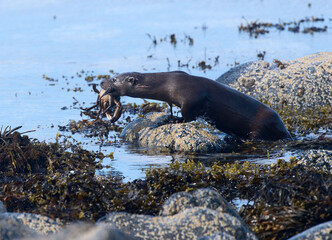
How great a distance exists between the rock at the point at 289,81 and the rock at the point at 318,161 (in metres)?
6.86

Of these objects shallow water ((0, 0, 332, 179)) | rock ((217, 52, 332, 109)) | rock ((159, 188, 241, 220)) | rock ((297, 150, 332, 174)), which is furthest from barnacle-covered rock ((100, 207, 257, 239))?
rock ((217, 52, 332, 109))

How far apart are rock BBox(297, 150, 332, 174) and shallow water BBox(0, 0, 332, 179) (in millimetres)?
1641

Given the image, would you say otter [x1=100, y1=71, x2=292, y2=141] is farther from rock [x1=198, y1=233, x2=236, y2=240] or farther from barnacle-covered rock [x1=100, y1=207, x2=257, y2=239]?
rock [x1=198, y1=233, x2=236, y2=240]

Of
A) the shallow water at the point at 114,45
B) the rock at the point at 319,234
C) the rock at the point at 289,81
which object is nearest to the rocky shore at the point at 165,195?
the rock at the point at 319,234

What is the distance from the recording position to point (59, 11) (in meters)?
34.4

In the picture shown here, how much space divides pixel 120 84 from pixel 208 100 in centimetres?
168

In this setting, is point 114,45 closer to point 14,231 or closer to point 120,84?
point 120,84

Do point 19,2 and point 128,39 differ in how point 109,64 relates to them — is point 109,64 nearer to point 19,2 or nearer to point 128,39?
point 128,39

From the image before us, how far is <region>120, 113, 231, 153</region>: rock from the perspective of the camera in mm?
11125

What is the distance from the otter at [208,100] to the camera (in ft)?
37.8

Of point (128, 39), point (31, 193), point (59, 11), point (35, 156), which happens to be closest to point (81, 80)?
point (128, 39)

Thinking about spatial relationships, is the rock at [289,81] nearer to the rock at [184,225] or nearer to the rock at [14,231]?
the rock at [184,225]

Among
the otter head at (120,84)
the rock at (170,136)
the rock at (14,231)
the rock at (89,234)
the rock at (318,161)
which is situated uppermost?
the otter head at (120,84)

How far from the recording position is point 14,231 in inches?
226
